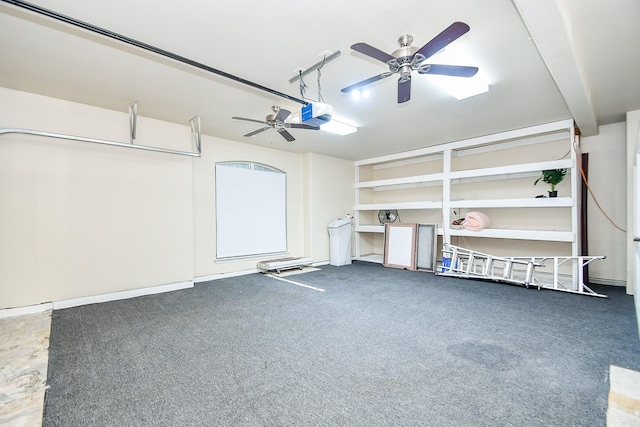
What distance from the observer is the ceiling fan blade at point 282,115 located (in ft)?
11.6

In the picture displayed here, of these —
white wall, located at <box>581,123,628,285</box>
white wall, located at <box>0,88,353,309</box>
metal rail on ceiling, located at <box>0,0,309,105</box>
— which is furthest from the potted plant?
white wall, located at <box>0,88,353,309</box>

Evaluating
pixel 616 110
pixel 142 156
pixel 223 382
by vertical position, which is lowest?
pixel 223 382

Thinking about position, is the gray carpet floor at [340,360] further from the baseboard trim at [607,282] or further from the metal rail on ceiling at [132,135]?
the metal rail on ceiling at [132,135]

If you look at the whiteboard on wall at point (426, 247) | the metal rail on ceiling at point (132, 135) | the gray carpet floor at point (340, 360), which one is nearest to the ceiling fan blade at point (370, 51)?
the gray carpet floor at point (340, 360)

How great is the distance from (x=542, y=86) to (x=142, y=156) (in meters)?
5.59

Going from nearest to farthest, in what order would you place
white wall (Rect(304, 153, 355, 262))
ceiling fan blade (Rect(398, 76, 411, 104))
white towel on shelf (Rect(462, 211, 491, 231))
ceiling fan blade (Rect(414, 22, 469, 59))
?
ceiling fan blade (Rect(414, 22, 469, 59)) < ceiling fan blade (Rect(398, 76, 411, 104)) < white towel on shelf (Rect(462, 211, 491, 231)) < white wall (Rect(304, 153, 355, 262))

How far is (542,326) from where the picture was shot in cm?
303

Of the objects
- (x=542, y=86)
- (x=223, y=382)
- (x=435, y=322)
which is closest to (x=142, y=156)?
A: (x=223, y=382)

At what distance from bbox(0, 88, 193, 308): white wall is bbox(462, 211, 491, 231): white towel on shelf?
517 cm

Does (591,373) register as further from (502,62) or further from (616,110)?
(616,110)

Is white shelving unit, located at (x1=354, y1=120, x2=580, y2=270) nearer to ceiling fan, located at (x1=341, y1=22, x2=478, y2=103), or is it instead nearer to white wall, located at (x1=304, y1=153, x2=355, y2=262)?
white wall, located at (x1=304, y1=153, x2=355, y2=262)

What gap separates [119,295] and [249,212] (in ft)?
8.62

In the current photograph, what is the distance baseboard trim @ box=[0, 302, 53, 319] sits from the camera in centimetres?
347

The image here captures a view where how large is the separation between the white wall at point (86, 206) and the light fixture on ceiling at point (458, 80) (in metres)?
4.04
